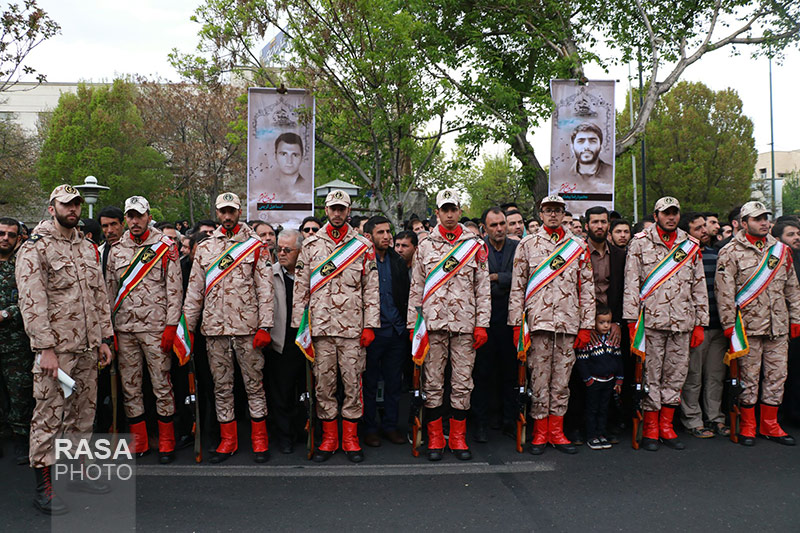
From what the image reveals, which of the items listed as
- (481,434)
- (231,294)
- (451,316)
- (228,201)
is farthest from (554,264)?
(228,201)

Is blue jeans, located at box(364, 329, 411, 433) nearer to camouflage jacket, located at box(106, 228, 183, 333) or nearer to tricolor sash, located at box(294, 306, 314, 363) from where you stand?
tricolor sash, located at box(294, 306, 314, 363)

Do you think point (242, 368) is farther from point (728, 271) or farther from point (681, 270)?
point (728, 271)

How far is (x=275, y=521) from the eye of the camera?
413 centimetres

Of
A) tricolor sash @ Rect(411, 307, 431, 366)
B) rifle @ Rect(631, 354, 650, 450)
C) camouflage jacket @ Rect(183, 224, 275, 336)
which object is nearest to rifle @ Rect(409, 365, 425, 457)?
tricolor sash @ Rect(411, 307, 431, 366)

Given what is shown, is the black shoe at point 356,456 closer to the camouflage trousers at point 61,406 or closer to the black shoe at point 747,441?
the camouflage trousers at point 61,406

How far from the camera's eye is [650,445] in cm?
557

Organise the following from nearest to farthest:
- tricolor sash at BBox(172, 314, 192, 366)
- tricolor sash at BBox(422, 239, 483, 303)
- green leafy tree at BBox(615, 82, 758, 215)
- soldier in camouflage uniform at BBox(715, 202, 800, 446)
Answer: tricolor sash at BBox(172, 314, 192, 366) → tricolor sash at BBox(422, 239, 483, 303) → soldier in camouflage uniform at BBox(715, 202, 800, 446) → green leafy tree at BBox(615, 82, 758, 215)

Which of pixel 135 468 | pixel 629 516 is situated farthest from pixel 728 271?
pixel 135 468

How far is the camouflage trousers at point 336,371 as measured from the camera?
5355mm

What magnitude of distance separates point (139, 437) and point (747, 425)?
5.79 metres

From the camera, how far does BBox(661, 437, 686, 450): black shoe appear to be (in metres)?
5.58

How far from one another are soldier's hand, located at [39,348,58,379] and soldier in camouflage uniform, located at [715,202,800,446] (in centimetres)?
585

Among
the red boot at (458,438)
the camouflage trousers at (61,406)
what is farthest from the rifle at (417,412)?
the camouflage trousers at (61,406)

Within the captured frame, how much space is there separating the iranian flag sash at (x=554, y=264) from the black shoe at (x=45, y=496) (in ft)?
13.5
